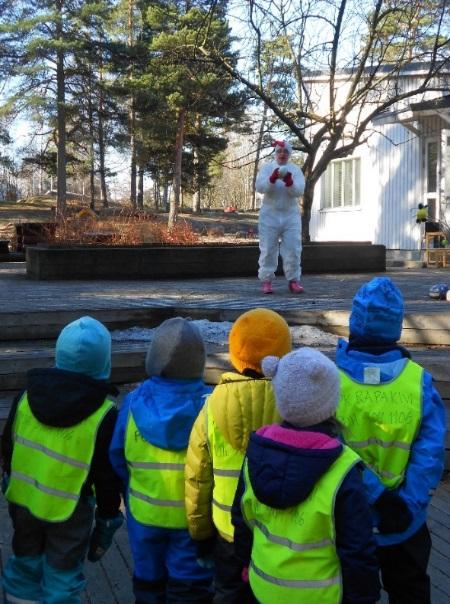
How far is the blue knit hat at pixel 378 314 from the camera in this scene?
10.2ft

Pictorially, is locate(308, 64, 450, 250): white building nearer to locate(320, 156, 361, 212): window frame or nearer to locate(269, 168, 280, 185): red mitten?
locate(320, 156, 361, 212): window frame

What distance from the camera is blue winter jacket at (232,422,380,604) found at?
2268 mm

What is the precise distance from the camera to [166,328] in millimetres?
3111

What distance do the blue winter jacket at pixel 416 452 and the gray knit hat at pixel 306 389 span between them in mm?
523

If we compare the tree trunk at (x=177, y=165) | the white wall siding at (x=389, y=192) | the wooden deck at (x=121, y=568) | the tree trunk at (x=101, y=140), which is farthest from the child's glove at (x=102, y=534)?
the tree trunk at (x=101, y=140)

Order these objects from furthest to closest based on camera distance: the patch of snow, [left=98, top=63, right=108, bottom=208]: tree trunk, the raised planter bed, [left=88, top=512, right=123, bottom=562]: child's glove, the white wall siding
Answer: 1. [left=98, top=63, right=108, bottom=208]: tree trunk
2. the white wall siding
3. the raised planter bed
4. the patch of snow
5. [left=88, top=512, right=123, bottom=562]: child's glove

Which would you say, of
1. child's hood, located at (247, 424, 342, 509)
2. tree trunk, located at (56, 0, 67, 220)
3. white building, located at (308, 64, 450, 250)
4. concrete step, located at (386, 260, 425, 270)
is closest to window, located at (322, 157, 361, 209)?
white building, located at (308, 64, 450, 250)

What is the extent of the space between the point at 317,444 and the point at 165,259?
11464 millimetres

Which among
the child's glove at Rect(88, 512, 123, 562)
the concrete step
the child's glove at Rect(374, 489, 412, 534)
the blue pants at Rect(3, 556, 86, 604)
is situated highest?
the concrete step

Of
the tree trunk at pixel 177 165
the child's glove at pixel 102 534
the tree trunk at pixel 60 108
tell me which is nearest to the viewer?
the child's glove at pixel 102 534

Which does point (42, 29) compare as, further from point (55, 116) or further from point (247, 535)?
point (247, 535)

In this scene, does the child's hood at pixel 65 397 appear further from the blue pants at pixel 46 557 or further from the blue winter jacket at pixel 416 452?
the blue winter jacket at pixel 416 452

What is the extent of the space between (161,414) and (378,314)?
96 cm

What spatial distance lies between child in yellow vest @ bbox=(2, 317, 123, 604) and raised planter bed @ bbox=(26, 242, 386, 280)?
10161 millimetres
